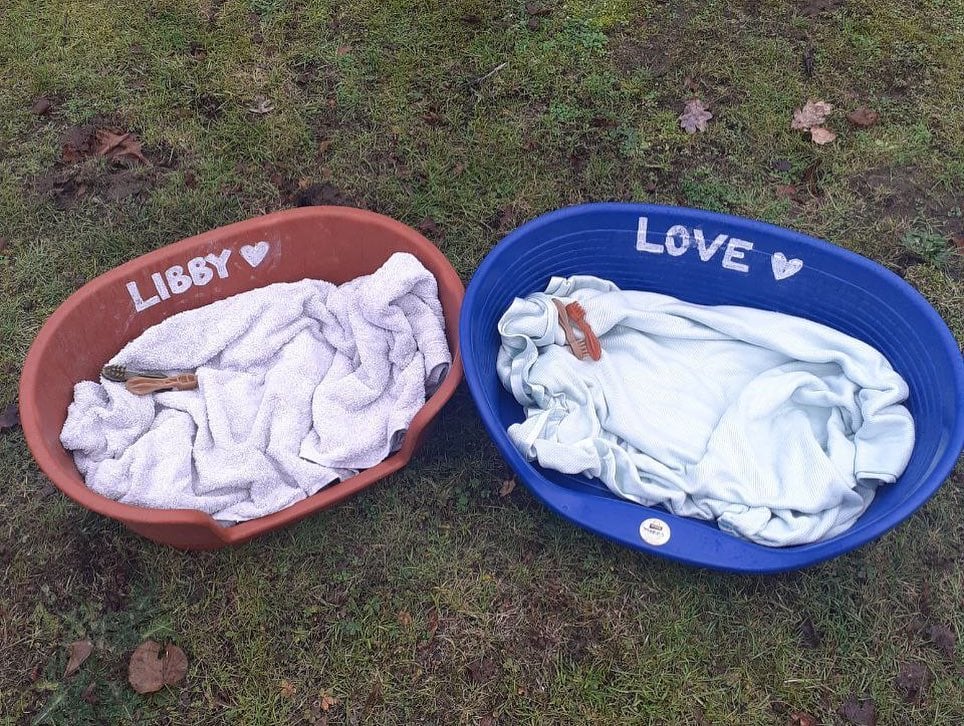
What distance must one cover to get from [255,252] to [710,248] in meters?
1.18

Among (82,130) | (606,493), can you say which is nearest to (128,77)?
(82,130)

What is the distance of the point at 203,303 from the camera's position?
2.09 metres

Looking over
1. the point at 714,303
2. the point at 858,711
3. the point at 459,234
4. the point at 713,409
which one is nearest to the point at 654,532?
the point at 713,409

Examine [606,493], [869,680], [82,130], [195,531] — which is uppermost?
[82,130]

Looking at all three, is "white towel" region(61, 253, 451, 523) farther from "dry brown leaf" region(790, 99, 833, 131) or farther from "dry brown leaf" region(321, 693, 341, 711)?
"dry brown leaf" region(790, 99, 833, 131)

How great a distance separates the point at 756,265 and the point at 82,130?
6.86ft

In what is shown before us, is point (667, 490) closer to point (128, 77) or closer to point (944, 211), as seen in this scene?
point (944, 211)

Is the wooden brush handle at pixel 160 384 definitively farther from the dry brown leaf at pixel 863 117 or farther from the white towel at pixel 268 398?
the dry brown leaf at pixel 863 117

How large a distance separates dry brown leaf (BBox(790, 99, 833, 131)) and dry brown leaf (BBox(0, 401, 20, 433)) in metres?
2.40

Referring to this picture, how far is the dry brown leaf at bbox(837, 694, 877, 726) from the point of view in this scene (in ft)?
5.58

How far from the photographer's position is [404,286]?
6.27 ft

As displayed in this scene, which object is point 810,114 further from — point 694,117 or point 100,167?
point 100,167

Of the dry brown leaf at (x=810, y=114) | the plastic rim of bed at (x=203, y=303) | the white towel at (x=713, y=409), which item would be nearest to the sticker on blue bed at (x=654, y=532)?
the white towel at (x=713, y=409)

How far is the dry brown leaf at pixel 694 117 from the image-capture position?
8.16ft
